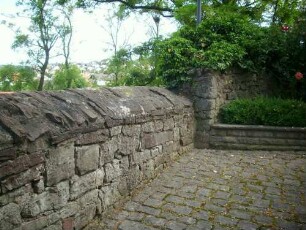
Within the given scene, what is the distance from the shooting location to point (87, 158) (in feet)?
9.70

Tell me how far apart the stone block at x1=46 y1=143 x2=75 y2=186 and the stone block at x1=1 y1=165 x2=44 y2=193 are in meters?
0.10

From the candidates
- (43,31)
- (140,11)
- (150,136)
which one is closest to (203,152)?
(150,136)

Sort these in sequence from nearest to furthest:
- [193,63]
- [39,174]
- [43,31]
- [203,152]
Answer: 1. [39,174]
2. [203,152]
3. [193,63]
4. [43,31]

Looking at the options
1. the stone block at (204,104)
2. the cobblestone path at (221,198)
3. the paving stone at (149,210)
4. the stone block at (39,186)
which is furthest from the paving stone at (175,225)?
the stone block at (204,104)

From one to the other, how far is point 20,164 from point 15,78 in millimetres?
24677

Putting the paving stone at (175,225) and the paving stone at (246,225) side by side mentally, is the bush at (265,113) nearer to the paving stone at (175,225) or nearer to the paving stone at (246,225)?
the paving stone at (246,225)

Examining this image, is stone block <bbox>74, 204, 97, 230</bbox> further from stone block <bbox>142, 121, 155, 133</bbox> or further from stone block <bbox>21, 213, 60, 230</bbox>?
stone block <bbox>142, 121, 155, 133</bbox>

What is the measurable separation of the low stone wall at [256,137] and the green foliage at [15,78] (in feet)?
68.8

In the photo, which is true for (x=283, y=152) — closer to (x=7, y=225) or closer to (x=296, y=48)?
(x=296, y=48)

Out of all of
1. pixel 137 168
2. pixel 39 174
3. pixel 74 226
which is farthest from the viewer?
pixel 137 168

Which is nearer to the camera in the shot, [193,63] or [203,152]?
[203,152]

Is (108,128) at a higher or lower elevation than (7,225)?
higher

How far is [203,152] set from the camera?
612cm

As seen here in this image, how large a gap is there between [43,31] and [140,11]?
10952mm
